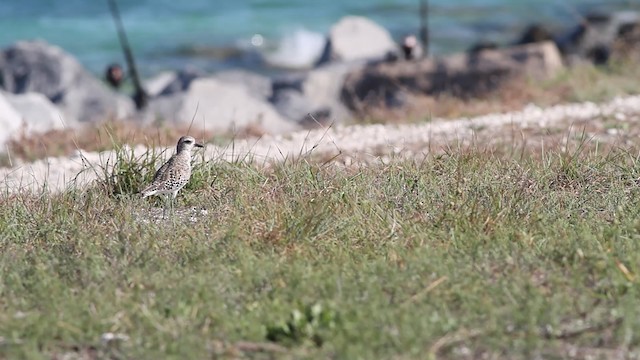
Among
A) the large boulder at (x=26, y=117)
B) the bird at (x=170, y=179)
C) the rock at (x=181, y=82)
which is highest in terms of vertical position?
the bird at (x=170, y=179)

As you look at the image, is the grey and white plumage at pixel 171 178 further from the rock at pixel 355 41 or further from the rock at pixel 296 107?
the rock at pixel 355 41

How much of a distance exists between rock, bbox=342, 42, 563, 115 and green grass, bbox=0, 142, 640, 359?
6867mm

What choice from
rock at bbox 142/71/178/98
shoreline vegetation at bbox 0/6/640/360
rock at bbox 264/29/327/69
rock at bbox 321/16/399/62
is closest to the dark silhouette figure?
rock at bbox 142/71/178/98

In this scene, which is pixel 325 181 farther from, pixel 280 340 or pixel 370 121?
pixel 370 121

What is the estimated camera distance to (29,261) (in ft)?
17.9

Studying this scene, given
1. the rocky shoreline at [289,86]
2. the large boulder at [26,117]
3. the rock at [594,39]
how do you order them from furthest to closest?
Answer: the rock at [594,39] → the rocky shoreline at [289,86] → the large boulder at [26,117]

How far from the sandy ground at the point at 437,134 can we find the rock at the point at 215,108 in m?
1.82

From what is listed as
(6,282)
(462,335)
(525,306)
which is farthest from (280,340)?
(6,282)

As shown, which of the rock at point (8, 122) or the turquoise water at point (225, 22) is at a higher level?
the rock at point (8, 122)

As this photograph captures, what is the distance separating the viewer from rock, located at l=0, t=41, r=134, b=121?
47.8ft

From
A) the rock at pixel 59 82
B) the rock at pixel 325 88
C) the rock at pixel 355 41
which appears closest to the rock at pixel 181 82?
the rock at pixel 59 82

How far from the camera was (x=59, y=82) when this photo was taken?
15.7 m

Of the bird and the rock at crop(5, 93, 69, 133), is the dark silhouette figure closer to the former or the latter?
the rock at crop(5, 93, 69, 133)

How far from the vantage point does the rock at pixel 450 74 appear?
1362 centimetres
